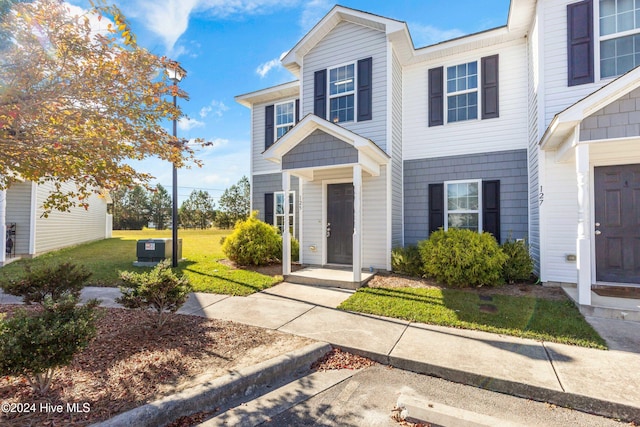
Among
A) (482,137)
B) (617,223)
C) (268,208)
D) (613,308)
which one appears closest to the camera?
(613,308)

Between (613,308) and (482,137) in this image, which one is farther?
(482,137)

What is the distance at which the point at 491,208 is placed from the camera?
7523mm

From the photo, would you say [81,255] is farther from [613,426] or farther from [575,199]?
[575,199]

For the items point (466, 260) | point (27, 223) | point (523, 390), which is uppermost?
point (27, 223)

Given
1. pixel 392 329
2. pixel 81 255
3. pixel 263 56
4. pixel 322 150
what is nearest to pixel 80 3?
pixel 322 150

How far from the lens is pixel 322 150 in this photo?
22.6 ft

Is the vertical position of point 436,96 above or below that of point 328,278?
above

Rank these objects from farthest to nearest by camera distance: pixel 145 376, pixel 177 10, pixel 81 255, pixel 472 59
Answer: pixel 81 255, pixel 472 59, pixel 177 10, pixel 145 376

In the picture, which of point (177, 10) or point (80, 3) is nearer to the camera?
point (80, 3)

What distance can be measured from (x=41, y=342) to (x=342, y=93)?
318 inches

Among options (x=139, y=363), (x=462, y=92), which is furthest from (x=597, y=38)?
(x=139, y=363)

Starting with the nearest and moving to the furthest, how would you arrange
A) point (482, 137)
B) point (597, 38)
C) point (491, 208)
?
point (597, 38) → point (491, 208) → point (482, 137)

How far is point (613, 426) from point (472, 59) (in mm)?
7979

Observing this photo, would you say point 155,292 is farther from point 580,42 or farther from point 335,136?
point 580,42
